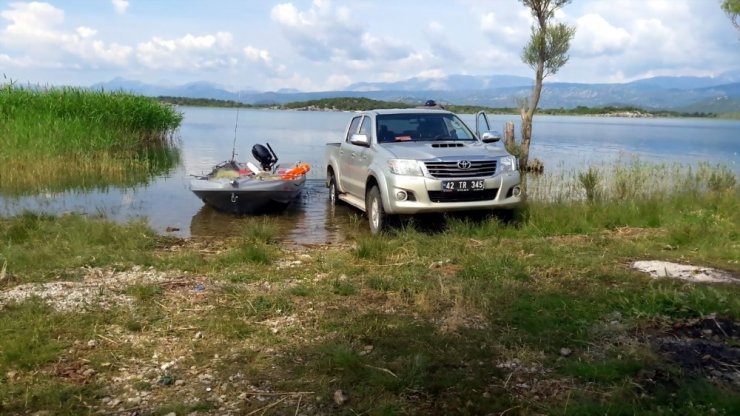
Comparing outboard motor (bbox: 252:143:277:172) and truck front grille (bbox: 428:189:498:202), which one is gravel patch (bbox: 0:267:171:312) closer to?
truck front grille (bbox: 428:189:498:202)

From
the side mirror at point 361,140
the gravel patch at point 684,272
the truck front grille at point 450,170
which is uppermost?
the side mirror at point 361,140

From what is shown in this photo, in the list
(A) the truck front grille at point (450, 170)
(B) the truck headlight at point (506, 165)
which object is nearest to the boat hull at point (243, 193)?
(A) the truck front grille at point (450, 170)

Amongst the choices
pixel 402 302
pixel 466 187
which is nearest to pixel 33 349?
pixel 402 302

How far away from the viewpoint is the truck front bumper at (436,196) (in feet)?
28.8

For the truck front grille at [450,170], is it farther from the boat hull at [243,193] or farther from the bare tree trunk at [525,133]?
the bare tree trunk at [525,133]

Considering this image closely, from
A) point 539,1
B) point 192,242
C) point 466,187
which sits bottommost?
point 192,242

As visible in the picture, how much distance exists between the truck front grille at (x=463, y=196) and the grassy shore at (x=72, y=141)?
421 inches

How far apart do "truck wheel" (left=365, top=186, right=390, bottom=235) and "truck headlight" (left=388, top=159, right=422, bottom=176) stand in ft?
2.09

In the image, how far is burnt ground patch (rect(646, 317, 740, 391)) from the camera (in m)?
4.04

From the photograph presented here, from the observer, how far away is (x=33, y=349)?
4379 mm

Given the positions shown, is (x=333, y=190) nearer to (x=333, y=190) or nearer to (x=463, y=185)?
(x=333, y=190)

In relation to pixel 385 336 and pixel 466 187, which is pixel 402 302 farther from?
pixel 466 187

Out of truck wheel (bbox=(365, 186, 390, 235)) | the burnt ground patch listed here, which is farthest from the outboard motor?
the burnt ground patch

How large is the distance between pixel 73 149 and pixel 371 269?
48.0ft
